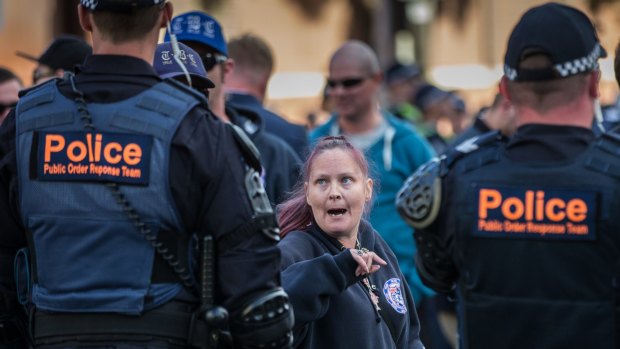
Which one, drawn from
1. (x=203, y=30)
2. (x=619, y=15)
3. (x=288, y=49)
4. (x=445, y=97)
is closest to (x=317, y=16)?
(x=288, y=49)

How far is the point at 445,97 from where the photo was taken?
49.1ft

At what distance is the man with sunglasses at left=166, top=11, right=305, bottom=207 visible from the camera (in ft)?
20.2

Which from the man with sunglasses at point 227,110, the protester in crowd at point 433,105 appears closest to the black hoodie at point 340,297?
the man with sunglasses at point 227,110

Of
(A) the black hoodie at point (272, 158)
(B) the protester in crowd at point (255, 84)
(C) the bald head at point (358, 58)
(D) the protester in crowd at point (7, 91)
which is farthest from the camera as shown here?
(C) the bald head at point (358, 58)

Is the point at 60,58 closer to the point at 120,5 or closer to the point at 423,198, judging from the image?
the point at 423,198

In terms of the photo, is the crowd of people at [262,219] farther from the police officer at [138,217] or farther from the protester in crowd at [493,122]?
the protester in crowd at [493,122]

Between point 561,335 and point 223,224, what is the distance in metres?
1.32

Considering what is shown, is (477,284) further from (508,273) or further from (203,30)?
(203,30)

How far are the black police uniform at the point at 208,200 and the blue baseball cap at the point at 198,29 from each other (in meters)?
2.44

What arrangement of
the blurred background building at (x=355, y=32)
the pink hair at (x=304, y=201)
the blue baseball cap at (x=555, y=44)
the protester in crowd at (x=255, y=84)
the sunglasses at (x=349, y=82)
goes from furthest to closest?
the blurred background building at (x=355, y=32)
the sunglasses at (x=349, y=82)
the protester in crowd at (x=255, y=84)
the pink hair at (x=304, y=201)
the blue baseball cap at (x=555, y=44)

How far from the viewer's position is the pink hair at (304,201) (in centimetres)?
470

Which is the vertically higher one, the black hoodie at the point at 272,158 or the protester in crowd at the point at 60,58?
the protester in crowd at the point at 60,58

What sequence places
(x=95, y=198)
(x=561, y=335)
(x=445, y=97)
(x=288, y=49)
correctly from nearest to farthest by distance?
1. (x=95, y=198)
2. (x=561, y=335)
3. (x=445, y=97)
4. (x=288, y=49)

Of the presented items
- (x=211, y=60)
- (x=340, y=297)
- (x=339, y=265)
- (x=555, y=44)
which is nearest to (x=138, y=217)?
(x=339, y=265)
